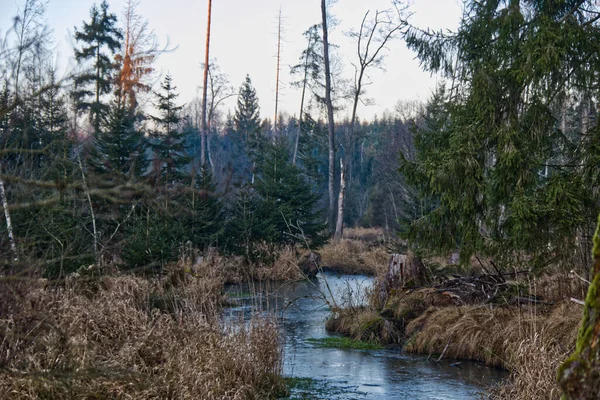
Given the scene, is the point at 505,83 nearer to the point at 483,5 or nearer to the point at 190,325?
the point at 483,5

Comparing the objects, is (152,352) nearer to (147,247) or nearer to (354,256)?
(147,247)

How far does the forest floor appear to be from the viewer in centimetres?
949

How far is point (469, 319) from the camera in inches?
424

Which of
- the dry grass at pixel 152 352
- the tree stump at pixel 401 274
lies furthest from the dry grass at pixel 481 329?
the dry grass at pixel 152 352

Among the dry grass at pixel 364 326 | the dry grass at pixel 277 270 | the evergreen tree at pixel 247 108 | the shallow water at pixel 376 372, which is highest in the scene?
the evergreen tree at pixel 247 108

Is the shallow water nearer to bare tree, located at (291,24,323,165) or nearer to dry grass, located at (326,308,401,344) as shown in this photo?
dry grass, located at (326,308,401,344)

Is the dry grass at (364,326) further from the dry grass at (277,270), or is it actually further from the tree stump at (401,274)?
the dry grass at (277,270)

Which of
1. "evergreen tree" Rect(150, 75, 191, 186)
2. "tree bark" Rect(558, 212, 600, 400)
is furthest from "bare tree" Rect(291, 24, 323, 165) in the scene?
"tree bark" Rect(558, 212, 600, 400)

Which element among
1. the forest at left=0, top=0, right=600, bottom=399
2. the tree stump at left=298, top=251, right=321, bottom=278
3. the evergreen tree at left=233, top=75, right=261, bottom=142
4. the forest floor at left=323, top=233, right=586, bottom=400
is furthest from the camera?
the evergreen tree at left=233, top=75, right=261, bottom=142

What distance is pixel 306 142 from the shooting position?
44812 mm

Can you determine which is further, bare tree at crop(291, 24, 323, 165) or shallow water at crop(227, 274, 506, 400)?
bare tree at crop(291, 24, 323, 165)

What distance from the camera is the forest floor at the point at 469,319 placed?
9.49 m

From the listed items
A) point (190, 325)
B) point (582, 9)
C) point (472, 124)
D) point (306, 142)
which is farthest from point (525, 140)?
point (306, 142)

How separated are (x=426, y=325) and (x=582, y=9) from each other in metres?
5.64
